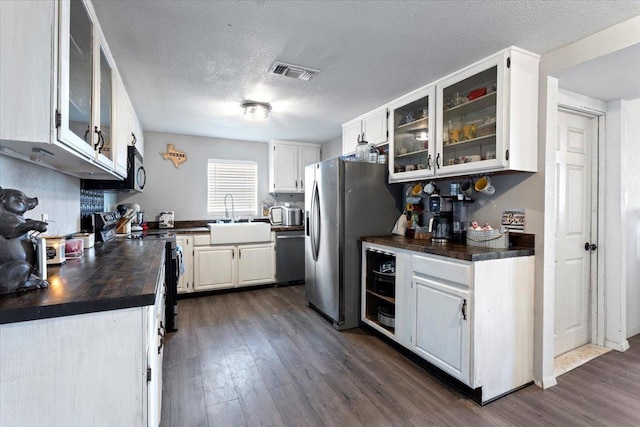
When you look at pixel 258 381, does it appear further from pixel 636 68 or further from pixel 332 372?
pixel 636 68

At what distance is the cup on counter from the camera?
91.6 inches

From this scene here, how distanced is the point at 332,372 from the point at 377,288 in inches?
38.4

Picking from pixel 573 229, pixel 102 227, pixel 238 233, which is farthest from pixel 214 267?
pixel 573 229

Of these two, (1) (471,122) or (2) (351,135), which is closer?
(1) (471,122)

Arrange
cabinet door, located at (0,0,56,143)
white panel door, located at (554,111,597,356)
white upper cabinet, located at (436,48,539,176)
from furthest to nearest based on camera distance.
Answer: white panel door, located at (554,111,597,356) < white upper cabinet, located at (436,48,539,176) < cabinet door, located at (0,0,56,143)

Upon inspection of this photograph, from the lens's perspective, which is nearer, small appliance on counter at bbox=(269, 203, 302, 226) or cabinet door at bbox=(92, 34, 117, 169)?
cabinet door at bbox=(92, 34, 117, 169)

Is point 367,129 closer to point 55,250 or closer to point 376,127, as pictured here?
point 376,127

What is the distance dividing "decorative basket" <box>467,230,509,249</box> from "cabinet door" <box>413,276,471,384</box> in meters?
0.47

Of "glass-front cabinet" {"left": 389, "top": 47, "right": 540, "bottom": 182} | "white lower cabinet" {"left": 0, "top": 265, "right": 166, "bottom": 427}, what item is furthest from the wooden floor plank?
"glass-front cabinet" {"left": 389, "top": 47, "right": 540, "bottom": 182}

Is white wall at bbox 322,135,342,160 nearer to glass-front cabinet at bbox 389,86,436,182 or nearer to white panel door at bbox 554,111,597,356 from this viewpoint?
glass-front cabinet at bbox 389,86,436,182

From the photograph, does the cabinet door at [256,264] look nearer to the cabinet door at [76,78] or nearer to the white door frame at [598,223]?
the cabinet door at [76,78]

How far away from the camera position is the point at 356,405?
1.87 metres

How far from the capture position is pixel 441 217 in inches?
104

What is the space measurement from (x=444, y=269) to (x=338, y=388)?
1072 millimetres
